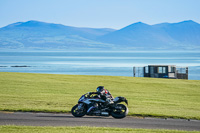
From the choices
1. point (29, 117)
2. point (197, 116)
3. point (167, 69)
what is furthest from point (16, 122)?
point (167, 69)

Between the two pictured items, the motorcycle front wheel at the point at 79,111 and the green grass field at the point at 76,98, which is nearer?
the motorcycle front wheel at the point at 79,111

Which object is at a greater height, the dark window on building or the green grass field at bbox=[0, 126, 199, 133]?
the dark window on building

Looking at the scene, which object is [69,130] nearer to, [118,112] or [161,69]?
[118,112]

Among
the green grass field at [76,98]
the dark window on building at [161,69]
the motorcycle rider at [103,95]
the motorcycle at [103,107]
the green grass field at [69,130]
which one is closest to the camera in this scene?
the green grass field at [69,130]

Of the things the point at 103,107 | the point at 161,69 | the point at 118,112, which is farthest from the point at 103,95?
the point at 161,69

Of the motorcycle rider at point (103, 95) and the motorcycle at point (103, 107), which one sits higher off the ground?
the motorcycle rider at point (103, 95)

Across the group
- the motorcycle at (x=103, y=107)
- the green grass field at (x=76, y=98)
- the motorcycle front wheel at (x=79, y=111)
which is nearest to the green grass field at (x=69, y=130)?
the motorcycle at (x=103, y=107)

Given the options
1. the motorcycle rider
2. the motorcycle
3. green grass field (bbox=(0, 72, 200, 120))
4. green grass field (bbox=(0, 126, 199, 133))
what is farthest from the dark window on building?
green grass field (bbox=(0, 126, 199, 133))

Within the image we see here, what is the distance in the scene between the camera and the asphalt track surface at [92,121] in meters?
13.9

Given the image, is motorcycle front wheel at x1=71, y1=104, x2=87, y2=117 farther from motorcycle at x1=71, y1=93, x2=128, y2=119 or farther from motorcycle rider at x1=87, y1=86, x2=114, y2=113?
motorcycle rider at x1=87, y1=86, x2=114, y2=113

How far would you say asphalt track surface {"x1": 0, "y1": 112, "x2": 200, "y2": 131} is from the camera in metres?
13.9

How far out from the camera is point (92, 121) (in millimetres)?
14625

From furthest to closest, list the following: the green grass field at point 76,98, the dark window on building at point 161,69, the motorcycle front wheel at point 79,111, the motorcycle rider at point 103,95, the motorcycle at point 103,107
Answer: the dark window on building at point 161,69
the green grass field at point 76,98
the motorcycle front wheel at point 79,111
the motorcycle at point 103,107
the motorcycle rider at point 103,95

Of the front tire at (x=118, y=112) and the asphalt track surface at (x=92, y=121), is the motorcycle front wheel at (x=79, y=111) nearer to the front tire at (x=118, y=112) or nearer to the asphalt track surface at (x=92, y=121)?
the asphalt track surface at (x=92, y=121)
